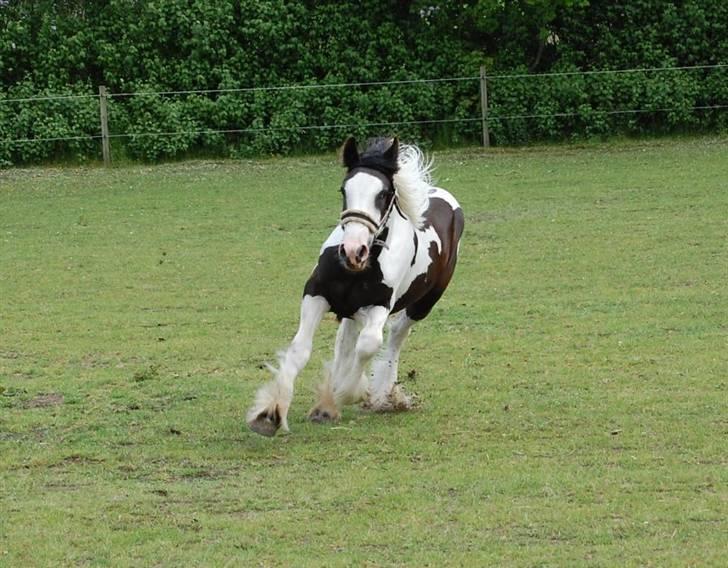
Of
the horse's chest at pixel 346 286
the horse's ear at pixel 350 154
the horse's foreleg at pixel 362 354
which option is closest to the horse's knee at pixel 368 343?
the horse's foreleg at pixel 362 354

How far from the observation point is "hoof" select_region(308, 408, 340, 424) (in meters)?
7.75

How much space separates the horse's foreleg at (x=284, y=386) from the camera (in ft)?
23.4

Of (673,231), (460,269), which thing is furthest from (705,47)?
(460,269)

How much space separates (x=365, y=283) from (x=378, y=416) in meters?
0.97

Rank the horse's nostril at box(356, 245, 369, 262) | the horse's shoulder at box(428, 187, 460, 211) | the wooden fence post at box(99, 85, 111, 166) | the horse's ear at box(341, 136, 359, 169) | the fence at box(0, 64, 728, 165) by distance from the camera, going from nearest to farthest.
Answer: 1. the horse's nostril at box(356, 245, 369, 262)
2. the horse's ear at box(341, 136, 359, 169)
3. the horse's shoulder at box(428, 187, 460, 211)
4. the wooden fence post at box(99, 85, 111, 166)
5. the fence at box(0, 64, 728, 165)

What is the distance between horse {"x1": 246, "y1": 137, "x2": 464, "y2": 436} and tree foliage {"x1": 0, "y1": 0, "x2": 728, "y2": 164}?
1695 cm

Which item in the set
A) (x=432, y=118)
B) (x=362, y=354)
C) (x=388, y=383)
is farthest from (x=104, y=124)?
(x=362, y=354)

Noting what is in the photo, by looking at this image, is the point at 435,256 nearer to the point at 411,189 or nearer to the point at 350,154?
the point at 411,189

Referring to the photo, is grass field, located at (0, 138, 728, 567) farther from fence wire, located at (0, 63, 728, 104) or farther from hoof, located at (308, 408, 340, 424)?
fence wire, located at (0, 63, 728, 104)

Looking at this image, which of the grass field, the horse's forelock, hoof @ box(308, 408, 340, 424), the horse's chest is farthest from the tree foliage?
the horse's chest

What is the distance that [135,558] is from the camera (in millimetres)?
5266

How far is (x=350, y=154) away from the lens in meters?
7.63

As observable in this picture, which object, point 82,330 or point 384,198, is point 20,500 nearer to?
point 384,198

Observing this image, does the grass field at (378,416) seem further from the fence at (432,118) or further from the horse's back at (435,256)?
the fence at (432,118)
